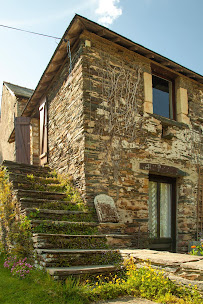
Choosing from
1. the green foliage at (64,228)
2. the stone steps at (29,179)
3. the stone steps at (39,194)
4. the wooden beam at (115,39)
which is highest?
the wooden beam at (115,39)

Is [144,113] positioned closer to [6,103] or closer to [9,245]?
[9,245]

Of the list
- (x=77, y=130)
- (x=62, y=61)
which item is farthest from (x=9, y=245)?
(x=62, y=61)

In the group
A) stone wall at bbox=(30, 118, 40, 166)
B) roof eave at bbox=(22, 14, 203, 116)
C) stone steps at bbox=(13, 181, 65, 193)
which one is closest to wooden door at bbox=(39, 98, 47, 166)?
roof eave at bbox=(22, 14, 203, 116)

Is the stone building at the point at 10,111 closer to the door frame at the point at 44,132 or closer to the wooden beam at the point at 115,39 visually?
the door frame at the point at 44,132

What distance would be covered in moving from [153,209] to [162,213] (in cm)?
33

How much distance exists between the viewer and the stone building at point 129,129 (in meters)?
5.92

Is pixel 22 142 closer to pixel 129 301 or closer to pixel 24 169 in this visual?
pixel 24 169

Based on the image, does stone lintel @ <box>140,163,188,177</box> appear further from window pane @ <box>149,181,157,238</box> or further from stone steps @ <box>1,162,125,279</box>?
stone steps @ <box>1,162,125,279</box>

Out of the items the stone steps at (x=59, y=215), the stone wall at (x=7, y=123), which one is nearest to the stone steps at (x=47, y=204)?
the stone steps at (x=59, y=215)

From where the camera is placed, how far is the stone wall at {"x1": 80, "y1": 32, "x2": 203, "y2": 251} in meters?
5.86

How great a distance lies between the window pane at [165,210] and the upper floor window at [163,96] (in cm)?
206

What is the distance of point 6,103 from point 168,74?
10180 millimetres

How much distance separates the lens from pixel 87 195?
5.48 m

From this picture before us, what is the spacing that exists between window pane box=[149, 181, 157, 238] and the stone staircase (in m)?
1.35
